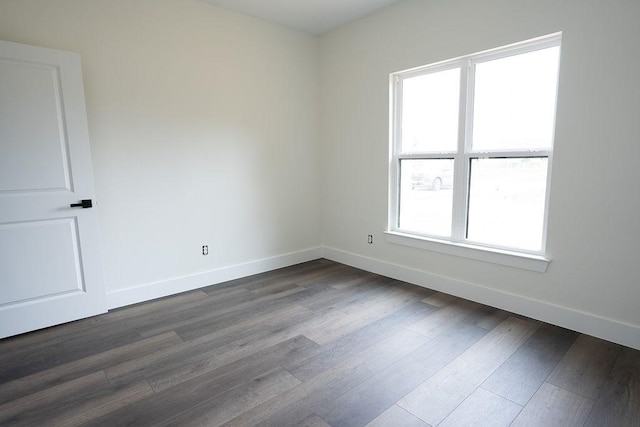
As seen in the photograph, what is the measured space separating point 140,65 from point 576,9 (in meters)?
3.49

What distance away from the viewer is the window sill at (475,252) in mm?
2715

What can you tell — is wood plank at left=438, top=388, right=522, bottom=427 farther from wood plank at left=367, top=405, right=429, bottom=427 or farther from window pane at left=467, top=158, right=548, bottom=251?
window pane at left=467, top=158, right=548, bottom=251

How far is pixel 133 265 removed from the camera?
3164 mm

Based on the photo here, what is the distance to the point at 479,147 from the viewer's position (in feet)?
10.0

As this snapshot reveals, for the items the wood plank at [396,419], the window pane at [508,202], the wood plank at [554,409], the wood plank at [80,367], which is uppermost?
the window pane at [508,202]

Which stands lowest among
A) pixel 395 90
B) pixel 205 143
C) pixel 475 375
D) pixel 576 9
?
pixel 475 375

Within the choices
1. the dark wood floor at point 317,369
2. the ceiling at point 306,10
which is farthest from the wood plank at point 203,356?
the ceiling at point 306,10

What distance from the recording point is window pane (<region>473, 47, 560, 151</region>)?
8.59 feet

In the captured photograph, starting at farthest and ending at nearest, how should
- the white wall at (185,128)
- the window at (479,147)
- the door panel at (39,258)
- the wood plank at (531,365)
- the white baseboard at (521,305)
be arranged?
the white wall at (185,128)
the window at (479,147)
the door panel at (39,258)
the white baseboard at (521,305)
the wood plank at (531,365)

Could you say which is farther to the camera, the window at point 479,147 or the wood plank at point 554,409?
the window at point 479,147

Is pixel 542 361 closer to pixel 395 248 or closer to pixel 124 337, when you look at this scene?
pixel 395 248

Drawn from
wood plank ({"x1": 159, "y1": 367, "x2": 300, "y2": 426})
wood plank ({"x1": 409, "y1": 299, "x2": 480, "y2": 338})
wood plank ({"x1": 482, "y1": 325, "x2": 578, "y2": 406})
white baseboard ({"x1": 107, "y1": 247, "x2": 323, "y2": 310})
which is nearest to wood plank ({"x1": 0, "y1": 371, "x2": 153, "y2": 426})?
wood plank ({"x1": 159, "y1": 367, "x2": 300, "y2": 426})

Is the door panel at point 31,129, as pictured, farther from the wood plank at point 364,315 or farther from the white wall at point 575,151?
the white wall at point 575,151

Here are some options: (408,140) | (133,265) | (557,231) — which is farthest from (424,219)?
(133,265)
